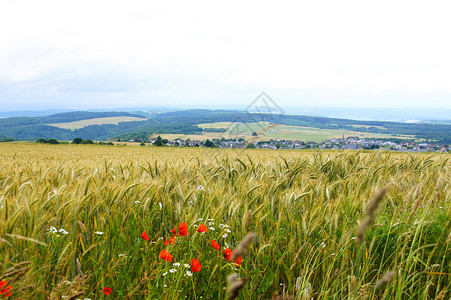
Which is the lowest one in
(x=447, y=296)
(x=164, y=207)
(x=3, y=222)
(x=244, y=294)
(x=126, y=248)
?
(x=447, y=296)

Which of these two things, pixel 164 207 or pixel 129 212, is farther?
pixel 164 207

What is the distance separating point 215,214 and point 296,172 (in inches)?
73.7

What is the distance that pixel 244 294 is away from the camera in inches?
52.6

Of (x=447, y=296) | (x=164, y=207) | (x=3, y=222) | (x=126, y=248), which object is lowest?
(x=447, y=296)

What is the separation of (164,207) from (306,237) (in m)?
0.98

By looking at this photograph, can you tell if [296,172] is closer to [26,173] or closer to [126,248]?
[126,248]

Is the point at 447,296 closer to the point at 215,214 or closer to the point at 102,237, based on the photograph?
the point at 215,214

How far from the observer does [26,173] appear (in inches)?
124

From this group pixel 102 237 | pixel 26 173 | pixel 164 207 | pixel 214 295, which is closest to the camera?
pixel 214 295

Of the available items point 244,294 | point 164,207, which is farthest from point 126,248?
point 244,294

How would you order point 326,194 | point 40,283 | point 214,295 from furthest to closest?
→ point 326,194
point 214,295
point 40,283

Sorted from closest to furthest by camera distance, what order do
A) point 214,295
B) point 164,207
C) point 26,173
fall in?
point 214,295 < point 164,207 < point 26,173

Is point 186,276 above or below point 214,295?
above

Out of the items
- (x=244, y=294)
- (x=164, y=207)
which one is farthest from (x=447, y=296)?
(x=164, y=207)
